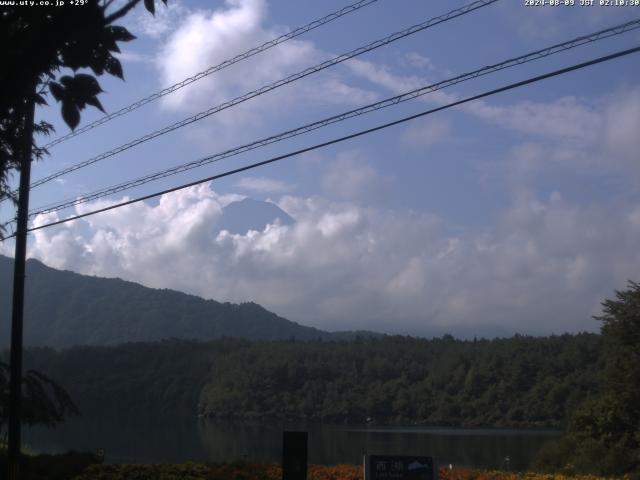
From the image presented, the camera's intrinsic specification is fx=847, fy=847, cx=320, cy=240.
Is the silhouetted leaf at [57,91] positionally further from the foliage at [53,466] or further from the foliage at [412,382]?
the foliage at [412,382]

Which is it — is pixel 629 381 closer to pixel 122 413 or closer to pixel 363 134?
pixel 363 134

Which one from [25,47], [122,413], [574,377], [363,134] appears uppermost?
[363,134]

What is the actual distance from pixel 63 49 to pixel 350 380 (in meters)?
93.3

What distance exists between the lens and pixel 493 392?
79688 mm

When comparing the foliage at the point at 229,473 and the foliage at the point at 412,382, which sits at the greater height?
the foliage at the point at 229,473

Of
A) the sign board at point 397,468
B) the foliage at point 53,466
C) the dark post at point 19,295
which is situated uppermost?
the dark post at point 19,295

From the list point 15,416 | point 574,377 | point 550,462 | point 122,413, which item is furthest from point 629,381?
point 122,413

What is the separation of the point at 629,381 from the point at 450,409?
1973 inches

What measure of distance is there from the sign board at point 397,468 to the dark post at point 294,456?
107cm

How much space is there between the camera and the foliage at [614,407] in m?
33.8

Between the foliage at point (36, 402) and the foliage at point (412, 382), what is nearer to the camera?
the foliage at point (36, 402)

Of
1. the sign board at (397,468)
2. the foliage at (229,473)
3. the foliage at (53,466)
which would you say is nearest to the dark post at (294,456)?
the sign board at (397,468)

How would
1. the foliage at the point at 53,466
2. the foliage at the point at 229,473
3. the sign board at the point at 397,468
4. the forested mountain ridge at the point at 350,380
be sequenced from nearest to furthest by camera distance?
1. the sign board at the point at 397,468
2. the foliage at the point at 229,473
3. the foliage at the point at 53,466
4. the forested mountain ridge at the point at 350,380

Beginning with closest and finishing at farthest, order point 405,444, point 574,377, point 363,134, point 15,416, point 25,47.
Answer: point 25,47 < point 363,134 < point 15,416 < point 405,444 < point 574,377
